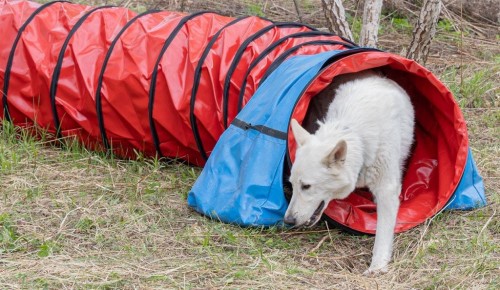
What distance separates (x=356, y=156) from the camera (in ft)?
15.8

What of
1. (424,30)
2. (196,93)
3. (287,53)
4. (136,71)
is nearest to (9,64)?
(136,71)

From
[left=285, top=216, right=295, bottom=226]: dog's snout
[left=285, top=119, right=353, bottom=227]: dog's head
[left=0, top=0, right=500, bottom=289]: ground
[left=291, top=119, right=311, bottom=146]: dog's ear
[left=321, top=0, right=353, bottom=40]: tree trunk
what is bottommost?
[left=0, top=0, right=500, bottom=289]: ground

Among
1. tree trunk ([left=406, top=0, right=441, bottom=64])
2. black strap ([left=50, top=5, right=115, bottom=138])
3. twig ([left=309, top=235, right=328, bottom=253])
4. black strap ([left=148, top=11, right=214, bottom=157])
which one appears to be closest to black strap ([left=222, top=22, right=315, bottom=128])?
black strap ([left=148, top=11, right=214, bottom=157])

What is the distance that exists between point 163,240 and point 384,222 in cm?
138

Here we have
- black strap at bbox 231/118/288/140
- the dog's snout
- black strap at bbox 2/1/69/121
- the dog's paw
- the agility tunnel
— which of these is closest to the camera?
the dog's paw

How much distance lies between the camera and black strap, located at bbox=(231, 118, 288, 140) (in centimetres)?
505

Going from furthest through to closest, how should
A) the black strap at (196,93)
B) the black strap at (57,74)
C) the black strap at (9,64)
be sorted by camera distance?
the black strap at (9,64) < the black strap at (57,74) < the black strap at (196,93)

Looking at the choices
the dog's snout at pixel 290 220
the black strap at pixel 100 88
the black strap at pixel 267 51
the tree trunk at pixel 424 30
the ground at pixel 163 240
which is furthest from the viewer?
the tree trunk at pixel 424 30

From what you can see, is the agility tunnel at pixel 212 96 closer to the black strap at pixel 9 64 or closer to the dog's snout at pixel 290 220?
the black strap at pixel 9 64

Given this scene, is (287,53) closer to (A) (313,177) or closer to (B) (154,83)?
(B) (154,83)

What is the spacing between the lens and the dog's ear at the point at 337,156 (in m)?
4.57

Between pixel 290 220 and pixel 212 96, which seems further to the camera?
pixel 212 96

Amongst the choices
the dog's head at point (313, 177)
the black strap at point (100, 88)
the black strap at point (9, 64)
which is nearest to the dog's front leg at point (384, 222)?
the dog's head at point (313, 177)

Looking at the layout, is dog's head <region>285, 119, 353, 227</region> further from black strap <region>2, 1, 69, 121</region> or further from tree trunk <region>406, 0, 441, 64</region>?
tree trunk <region>406, 0, 441, 64</region>
